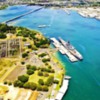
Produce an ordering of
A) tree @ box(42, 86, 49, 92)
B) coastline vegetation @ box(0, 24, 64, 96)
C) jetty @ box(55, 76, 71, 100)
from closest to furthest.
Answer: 1. jetty @ box(55, 76, 71, 100)
2. tree @ box(42, 86, 49, 92)
3. coastline vegetation @ box(0, 24, 64, 96)

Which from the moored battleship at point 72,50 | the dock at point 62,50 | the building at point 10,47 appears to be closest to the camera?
the building at point 10,47

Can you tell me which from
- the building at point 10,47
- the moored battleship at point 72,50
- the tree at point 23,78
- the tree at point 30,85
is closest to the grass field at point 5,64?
the building at point 10,47

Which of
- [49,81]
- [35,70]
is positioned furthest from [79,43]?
[49,81]

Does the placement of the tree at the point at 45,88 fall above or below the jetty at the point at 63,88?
above

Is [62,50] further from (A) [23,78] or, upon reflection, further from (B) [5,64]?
(A) [23,78]

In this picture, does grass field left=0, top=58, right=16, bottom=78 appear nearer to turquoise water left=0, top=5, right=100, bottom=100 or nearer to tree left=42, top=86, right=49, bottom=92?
tree left=42, top=86, right=49, bottom=92

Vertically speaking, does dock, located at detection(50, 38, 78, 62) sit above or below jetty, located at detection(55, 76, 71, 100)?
below

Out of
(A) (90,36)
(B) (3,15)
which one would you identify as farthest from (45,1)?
(A) (90,36)

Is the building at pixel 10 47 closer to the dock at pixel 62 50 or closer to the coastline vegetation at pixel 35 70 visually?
the coastline vegetation at pixel 35 70

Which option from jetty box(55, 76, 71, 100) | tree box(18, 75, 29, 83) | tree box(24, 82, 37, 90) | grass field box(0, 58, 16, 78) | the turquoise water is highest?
tree box(24, 82, 37, 90)

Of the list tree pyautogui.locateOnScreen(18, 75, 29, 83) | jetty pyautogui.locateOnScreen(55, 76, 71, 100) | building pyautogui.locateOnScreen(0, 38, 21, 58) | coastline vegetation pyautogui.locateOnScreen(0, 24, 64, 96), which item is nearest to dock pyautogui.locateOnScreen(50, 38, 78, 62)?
coastline vegetation pyautogui.locateOnScreen(0, 24, 64, 96)
